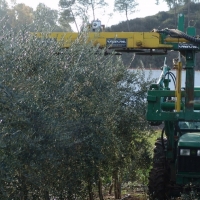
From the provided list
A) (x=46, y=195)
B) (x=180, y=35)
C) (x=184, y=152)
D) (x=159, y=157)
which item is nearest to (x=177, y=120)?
(x=184, y=152)

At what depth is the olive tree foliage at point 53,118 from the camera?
484cm

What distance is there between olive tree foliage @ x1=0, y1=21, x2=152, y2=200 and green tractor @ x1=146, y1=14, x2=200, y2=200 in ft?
2.36

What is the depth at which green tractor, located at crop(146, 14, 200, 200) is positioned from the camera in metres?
6.64

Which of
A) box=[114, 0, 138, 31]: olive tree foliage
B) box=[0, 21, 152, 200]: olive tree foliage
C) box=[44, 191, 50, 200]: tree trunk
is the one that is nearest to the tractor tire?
box=[0, 21, 152, 200]: olive tree foliage

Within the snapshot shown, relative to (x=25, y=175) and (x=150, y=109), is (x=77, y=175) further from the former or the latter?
(x=25, y=175)

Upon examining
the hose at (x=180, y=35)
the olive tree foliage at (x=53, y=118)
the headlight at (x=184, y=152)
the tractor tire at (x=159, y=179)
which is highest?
the hose at (x=180, y=35)

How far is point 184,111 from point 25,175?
8.28ft

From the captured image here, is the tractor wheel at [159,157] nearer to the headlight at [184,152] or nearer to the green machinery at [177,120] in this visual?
the green machinery at [177,120]

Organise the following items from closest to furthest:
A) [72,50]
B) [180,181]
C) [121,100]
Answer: [72,50], [180,181], [121,100]

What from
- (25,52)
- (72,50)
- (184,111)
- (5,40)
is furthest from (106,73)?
(5,40)

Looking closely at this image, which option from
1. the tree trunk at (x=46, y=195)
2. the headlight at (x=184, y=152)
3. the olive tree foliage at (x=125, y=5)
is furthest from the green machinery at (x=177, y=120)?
the olive tree foliage at (x=125, y=5)

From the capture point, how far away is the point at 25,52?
19.0 feet

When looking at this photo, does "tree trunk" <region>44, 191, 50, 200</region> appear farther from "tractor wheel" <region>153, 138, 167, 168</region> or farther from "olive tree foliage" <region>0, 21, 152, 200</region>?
"tractor wheel" <region>153, 138, 167, 168</region>

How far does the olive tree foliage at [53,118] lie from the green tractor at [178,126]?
72 centimetres
